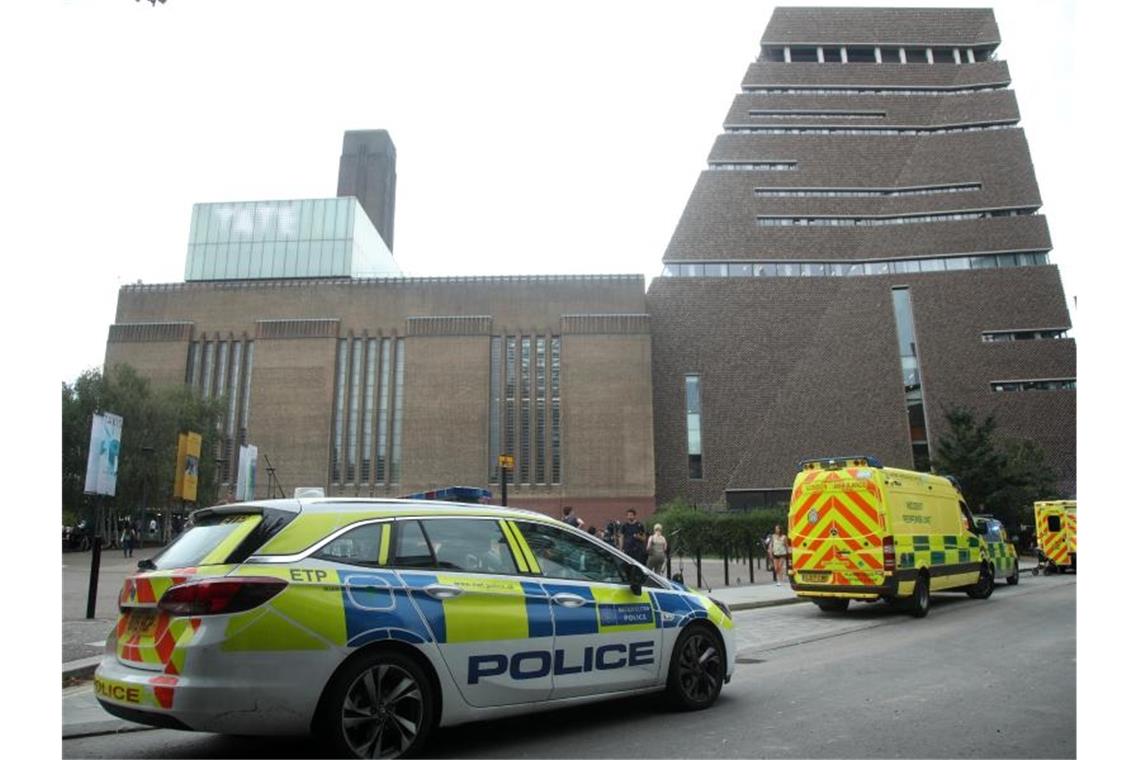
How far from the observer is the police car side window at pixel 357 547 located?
4.20 meters

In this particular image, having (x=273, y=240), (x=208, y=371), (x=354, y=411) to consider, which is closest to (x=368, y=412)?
(x=354, y=411)

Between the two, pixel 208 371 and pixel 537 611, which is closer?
pixel 537 611

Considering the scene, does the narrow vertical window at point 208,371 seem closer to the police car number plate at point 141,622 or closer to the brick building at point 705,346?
the brick building at point 705,346

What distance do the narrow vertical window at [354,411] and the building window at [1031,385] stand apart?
43.1 m

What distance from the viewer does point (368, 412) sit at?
174ft

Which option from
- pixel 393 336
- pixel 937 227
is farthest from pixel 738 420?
pixel 393 336

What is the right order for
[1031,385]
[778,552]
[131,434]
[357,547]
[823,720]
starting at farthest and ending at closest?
[1031,385] < [131,434] < [778,552] < [823,720] < [357,547]

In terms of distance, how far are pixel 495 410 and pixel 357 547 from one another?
48617 mm

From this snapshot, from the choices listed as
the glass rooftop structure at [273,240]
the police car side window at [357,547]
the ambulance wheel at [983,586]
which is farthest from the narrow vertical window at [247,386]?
the police car side window at [357,547]

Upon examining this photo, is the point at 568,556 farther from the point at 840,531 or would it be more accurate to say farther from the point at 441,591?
the point at 840,531

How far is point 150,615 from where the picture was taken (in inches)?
157

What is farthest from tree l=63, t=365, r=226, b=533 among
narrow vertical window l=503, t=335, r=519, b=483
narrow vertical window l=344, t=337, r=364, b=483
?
narrow vertical window l=503, t=335, r=519, b=483

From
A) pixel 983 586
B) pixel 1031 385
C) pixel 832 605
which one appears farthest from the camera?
pixel 1031 385

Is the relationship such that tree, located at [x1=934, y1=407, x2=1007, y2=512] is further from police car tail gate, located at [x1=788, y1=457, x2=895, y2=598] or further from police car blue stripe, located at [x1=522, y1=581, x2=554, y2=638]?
police car blue stripe, located at [x1=522, y1=581, x2=554, y2=638]
